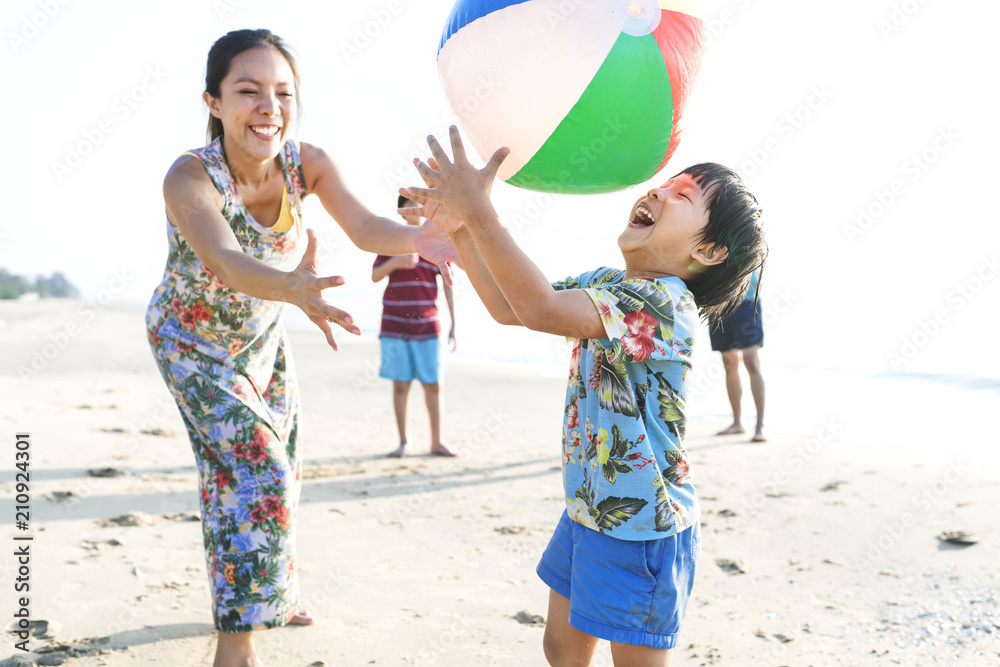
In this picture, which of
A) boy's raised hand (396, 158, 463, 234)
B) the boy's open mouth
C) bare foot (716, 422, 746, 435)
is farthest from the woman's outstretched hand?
bare foot (716, 422, 746, 435)

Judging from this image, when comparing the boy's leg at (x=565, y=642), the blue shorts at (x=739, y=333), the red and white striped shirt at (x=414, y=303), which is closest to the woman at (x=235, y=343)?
the boy's leg at (x=565, y=642)

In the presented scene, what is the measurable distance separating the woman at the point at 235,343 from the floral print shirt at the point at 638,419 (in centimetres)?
80

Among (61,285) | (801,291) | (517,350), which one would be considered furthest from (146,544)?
(61,285)

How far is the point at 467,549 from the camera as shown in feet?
12.8

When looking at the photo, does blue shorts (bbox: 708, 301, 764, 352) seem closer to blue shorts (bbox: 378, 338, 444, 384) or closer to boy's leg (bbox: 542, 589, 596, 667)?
blue shorts (bbox: 378, 338, 444, 384)

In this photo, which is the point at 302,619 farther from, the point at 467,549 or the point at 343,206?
the point at 343,206

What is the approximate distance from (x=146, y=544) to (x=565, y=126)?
9.92 feet

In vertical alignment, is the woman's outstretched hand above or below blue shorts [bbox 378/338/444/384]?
above

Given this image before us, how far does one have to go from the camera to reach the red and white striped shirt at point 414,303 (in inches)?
233

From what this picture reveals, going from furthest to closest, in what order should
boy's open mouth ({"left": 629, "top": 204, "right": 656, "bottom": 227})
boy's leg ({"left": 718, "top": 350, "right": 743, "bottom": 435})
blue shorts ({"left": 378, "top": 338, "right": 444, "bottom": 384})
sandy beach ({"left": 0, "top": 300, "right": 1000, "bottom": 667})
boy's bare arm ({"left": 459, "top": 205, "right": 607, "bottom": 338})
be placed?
1. boy's leg ({"left": 718, "top": 350, "right": 743, "bottom": 435})
2. blue shorts ({"left": 378, "top": 338, "right": 444, "bottom": 384})
3. sandy beach ({"left": 0, "top": 300, "right": 1000, "bottom": 667})
4. boy's open mouth ({"left": 629, "top": 204, "right": 656, "bottom": 227})
5. boy's bare arm ({"left": 459, "top": 205, "right": 607, "bottom": 338})

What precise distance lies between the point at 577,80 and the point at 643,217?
1.31ft

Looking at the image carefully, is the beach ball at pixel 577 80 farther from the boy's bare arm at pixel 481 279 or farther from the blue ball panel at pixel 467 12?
the boy's bare arm at pixel 481 279

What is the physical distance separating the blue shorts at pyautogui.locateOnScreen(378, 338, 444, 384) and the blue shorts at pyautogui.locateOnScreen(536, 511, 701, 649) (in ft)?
13.2

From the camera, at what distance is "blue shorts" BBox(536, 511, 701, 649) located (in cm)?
187
